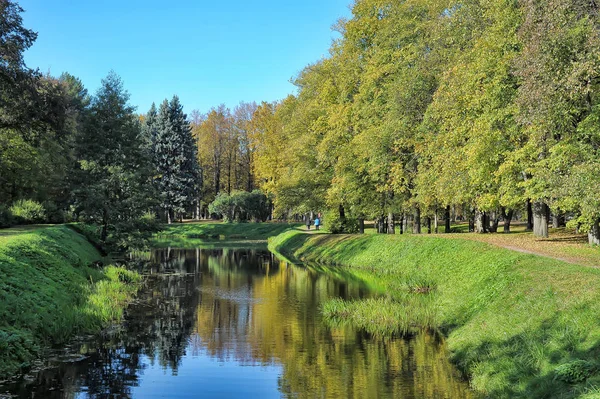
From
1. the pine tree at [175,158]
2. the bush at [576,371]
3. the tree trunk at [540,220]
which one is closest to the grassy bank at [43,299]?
the bush at [576,371]

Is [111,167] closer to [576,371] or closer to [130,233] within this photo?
[130,233]

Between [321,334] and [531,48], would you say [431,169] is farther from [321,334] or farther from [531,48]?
[321,334]

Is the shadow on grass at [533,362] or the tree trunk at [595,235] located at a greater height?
the tree trunk at [595,235]

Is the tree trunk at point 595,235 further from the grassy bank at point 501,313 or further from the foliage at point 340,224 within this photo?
the foliage at point 340,224

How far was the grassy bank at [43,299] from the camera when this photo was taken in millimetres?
11289

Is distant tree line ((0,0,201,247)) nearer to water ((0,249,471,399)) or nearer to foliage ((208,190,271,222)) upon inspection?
water ((0,249,471,399))

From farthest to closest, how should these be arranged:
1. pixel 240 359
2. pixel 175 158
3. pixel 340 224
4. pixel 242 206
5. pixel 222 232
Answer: pixel 175 158 < pixel 242 206 < pixel 222 232 < pixel 340 224 < pixel 240 359

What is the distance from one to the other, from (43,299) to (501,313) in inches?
478

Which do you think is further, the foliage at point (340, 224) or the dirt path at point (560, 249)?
the foliage at point (340, 224)

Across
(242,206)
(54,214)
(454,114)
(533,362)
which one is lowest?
(533,362)

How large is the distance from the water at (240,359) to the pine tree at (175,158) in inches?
1949

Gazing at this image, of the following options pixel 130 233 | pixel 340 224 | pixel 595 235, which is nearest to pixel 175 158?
pixel 340 224

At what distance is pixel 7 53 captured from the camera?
24.7m

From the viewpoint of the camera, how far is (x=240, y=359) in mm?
12609
